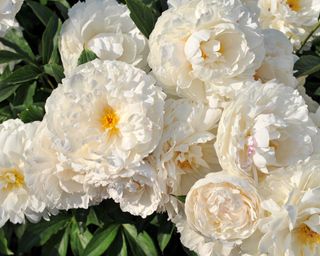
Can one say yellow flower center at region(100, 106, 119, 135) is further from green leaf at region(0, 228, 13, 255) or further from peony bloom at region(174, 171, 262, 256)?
green leaf at region(0, 228, 13, 255)

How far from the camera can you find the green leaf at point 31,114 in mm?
1324

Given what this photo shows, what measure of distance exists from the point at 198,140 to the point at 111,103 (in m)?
0.18

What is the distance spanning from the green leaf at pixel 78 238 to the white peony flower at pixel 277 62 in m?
0.62

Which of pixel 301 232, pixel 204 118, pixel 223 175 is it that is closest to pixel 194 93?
pixel 204 118

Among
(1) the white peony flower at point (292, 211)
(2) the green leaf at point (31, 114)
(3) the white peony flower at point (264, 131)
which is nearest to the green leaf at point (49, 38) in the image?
(2) the green leaf at point (31, 114)

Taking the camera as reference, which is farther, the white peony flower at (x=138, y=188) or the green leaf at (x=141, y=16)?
the green leaf at (x=141, y=16)

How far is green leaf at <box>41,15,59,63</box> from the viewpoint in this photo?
4.97 ft

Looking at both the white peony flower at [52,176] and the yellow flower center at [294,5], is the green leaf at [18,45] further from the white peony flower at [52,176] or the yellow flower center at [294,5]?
the yellow flower center at [294,5]

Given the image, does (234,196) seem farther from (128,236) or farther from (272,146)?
(128,236)

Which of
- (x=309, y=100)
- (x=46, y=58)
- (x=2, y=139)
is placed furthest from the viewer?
(x=46, y=58)

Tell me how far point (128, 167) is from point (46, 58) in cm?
56

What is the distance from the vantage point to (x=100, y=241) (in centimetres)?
146

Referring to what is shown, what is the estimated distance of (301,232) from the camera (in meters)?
1.14

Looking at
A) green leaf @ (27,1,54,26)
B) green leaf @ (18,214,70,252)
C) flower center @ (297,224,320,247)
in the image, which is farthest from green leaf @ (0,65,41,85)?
flower center @ (297,224,320,247)
